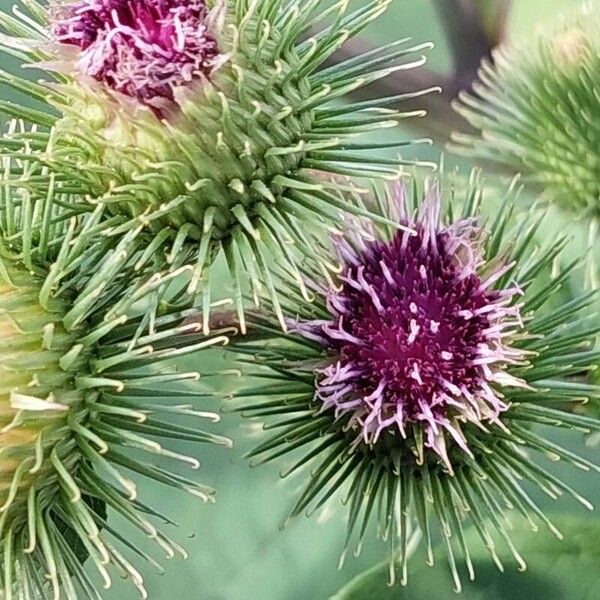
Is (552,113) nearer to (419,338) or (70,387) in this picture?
(419,338)

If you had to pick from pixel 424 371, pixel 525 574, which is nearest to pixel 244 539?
pixel 525 574

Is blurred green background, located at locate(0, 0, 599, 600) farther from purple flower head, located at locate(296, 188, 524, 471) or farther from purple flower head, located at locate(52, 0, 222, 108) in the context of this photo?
purple flower head, located at locate(52, 0, 222, 108)

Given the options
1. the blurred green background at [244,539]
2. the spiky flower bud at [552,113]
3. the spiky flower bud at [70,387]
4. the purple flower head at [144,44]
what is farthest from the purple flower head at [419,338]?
the blurred green background at [244,539]

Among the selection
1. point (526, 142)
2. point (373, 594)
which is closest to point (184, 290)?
point (373, 594)

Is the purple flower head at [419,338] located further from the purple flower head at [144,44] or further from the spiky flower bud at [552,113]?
the spiky flower bud at [552,113]

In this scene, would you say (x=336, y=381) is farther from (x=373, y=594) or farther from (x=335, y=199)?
(x=373, y=594)
